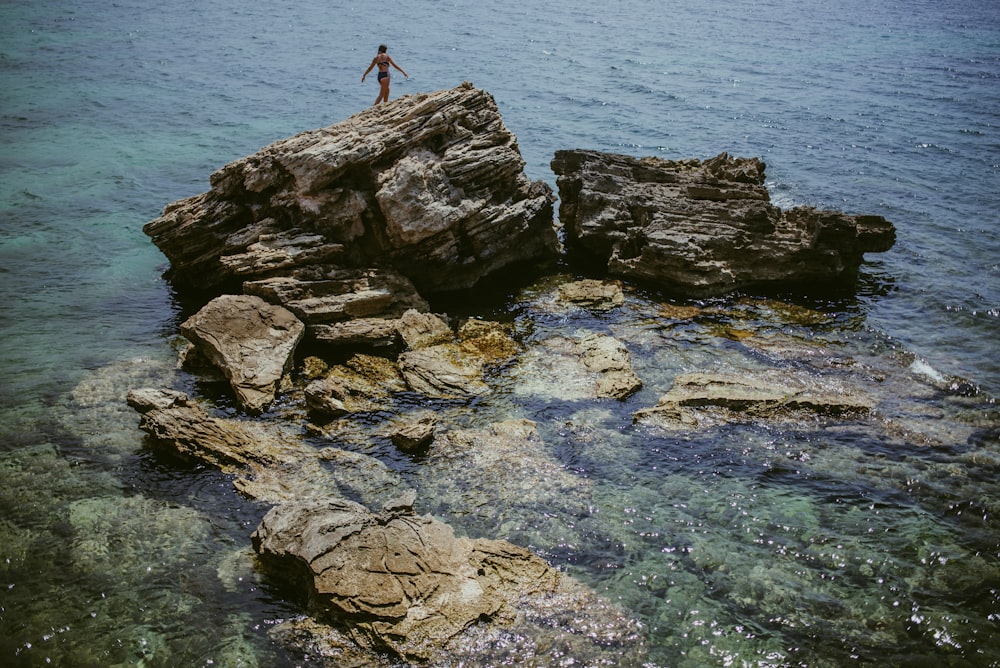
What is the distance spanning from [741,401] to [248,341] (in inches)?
435

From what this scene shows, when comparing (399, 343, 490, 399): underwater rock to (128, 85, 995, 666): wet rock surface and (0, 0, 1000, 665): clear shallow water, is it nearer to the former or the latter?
(128, 85, 995, 666): wet rock surface

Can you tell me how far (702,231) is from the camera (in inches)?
822

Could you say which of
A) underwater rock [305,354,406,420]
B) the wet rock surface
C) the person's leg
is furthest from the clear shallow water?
the person's leg

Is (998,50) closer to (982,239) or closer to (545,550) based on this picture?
(982,239)

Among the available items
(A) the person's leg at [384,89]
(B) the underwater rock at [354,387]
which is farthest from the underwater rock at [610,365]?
(A) the person's leg at [384,89]

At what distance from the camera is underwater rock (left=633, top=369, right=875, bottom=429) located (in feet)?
49.2

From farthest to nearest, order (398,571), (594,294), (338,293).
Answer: (594,294) → (338,293) → (398,571)

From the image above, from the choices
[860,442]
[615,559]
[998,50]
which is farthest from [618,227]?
[998,50]

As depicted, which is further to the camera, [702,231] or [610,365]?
[702,231]

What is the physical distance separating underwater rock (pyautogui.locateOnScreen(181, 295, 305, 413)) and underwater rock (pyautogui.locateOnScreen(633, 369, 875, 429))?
7960 mm

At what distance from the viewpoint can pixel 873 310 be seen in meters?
19.9

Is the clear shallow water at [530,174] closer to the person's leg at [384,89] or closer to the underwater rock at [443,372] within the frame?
the underwater rock at [443,372]

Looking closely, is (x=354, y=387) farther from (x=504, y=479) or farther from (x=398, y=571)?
(x=398, y=571)

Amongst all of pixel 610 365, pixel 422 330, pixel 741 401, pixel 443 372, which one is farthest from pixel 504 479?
pixel 422 330
